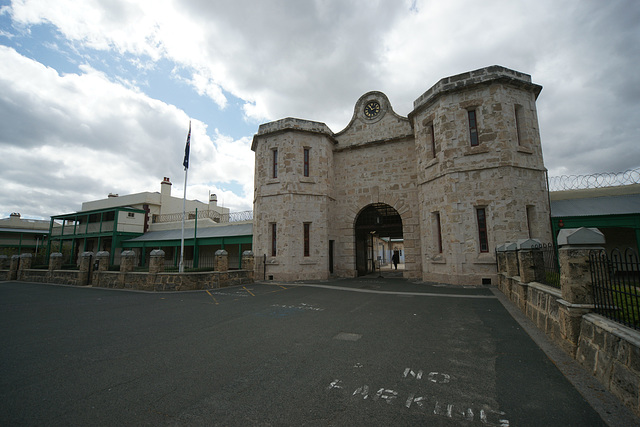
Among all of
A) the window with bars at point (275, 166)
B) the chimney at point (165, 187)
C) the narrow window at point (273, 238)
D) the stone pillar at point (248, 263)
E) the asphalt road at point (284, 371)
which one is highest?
the chimney at point (165, 187)

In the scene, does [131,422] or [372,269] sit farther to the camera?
[372,269]

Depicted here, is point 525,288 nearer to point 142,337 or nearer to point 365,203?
point 142,337

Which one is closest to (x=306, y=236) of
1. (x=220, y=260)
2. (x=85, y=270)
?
(x=220, y=260)

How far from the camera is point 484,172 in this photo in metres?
12.1

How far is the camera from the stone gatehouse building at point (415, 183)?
1198cm

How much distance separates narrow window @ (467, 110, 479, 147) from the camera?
12.7m

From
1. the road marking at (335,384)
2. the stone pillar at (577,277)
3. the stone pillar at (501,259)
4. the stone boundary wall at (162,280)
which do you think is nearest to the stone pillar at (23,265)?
the stone boundary wall at (162,280)

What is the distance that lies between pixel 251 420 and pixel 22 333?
21.6ft

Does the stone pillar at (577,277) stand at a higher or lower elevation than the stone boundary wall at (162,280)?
higher

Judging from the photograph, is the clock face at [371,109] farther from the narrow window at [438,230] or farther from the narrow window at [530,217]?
the narrow window at [530,217]

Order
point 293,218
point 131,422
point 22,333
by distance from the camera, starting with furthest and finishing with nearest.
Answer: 1. point 293,218
2. point 22,333
3. point 131,422

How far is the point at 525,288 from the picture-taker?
674 cm

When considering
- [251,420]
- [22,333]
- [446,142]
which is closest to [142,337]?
[22,333]

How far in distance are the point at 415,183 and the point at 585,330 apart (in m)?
12.6
